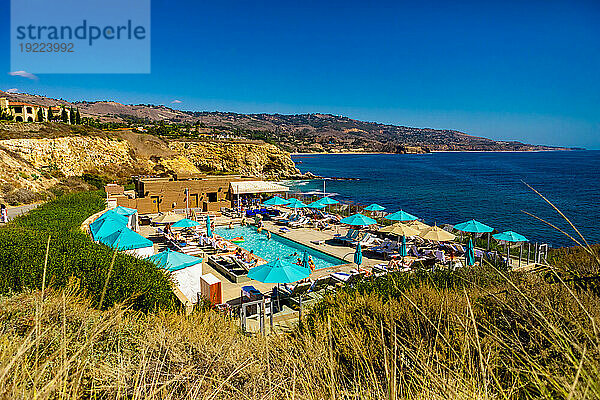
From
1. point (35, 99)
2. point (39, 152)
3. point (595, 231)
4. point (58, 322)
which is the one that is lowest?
point (595, 231)

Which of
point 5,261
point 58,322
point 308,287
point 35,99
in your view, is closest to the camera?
point 58,322

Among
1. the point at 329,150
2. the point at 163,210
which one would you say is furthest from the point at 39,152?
the point at 329,150

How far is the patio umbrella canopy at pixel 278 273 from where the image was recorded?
881 cm

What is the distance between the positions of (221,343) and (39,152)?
36.1m

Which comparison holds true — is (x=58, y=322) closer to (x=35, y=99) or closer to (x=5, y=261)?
(x=5, y=261)

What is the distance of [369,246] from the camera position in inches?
612

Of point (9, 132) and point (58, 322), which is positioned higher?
point (9, 132)

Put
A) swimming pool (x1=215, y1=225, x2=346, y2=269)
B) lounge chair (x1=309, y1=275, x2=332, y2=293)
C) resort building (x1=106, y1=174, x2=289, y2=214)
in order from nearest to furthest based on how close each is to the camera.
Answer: lounge chair (x1=309, y1=275, x2=332, y2=293)
swimming pool (x1=215, y1=225, x2=346, y2=269)
resort building (x1=106, y1=174, x2=289, y2=214)

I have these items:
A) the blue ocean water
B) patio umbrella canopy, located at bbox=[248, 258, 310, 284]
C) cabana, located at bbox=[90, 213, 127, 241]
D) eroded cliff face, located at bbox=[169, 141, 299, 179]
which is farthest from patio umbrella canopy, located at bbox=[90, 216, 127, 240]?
eroded cliff face, located at bbox=[169, 141, 299, 179]

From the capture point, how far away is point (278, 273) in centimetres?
895

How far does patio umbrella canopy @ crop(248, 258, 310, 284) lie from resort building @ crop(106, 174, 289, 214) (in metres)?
13.9

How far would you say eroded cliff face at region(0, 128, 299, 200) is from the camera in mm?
25844

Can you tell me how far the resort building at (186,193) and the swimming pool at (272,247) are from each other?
13.8 feet

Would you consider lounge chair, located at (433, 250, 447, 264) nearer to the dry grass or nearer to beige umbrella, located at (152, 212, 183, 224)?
the dry grass
